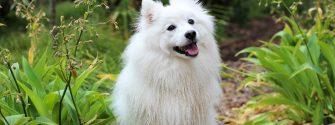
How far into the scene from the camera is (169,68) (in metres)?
3.74

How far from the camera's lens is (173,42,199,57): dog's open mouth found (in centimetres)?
365

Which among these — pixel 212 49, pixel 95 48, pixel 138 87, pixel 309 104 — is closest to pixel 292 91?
pixel 309 104

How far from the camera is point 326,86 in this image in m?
4.90

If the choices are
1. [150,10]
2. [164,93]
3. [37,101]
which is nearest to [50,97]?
[37,101]

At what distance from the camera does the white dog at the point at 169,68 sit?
146 inches

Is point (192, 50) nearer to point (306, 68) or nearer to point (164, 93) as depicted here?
point (164, 93)

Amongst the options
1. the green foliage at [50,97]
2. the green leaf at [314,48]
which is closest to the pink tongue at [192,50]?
the green foliage at [50,97]

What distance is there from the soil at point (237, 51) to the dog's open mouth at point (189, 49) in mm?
1828

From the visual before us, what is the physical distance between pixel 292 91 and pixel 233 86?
2202mm

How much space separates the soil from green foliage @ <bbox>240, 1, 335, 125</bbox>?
1.65 feet

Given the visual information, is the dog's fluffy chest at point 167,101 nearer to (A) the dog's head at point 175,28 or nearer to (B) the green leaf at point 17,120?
(A) the dog's head at point 175,28

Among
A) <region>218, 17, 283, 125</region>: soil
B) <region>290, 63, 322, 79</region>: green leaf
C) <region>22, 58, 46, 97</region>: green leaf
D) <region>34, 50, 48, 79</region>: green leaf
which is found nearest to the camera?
<region>22, 58, 46, 97</region>: green leaf

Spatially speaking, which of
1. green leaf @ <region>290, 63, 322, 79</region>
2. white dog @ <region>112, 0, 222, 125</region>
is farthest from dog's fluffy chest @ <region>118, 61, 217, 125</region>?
green leaf @ <region>290, 63, 322, 79</region>

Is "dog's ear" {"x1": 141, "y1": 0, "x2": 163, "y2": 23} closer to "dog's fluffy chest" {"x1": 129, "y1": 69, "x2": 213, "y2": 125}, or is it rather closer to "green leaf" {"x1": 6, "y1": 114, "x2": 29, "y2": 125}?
"dog's fluffy chest" {"x1": 129, "y1": 69, "x2": 213, "y2": 125}
